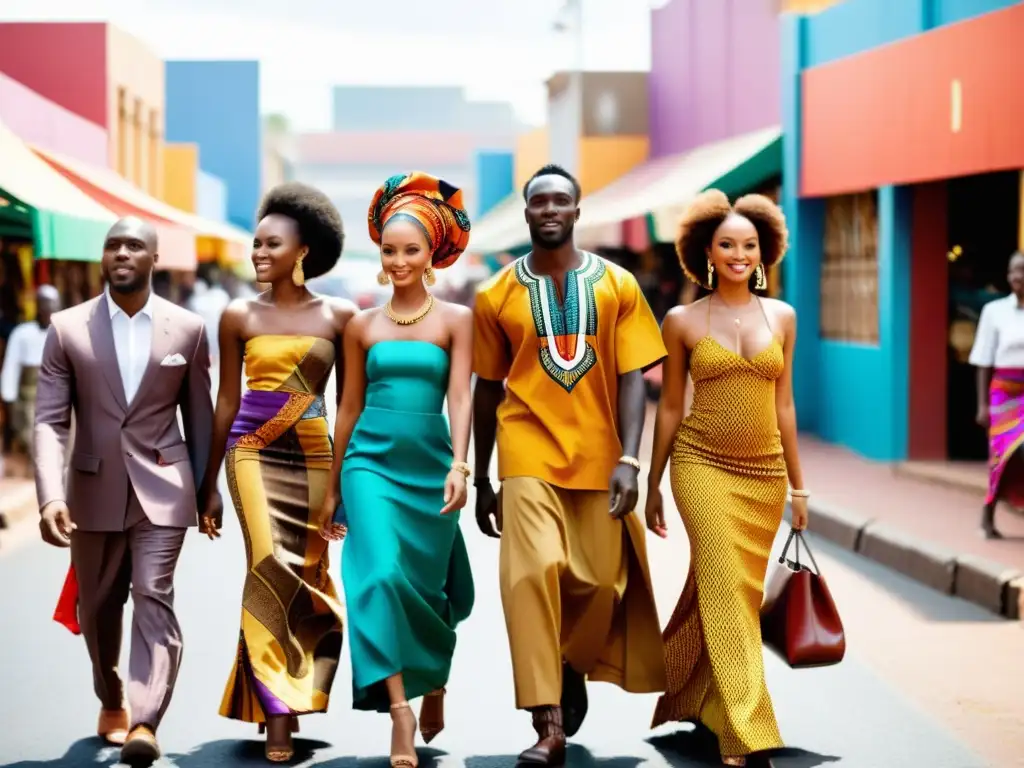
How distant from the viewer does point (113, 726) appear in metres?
6.36

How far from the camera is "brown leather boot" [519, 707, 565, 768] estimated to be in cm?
582

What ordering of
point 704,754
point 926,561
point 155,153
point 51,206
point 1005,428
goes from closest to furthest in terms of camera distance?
point 704,754 → point 926,561 → point 1005,428 → point 51,206 → point 155,153

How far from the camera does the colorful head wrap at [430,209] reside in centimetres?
631

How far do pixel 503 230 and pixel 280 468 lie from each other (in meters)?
33.8

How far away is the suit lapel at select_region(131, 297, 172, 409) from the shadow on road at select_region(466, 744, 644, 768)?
5.27 feet

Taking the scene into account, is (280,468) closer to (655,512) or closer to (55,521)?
(55,521)

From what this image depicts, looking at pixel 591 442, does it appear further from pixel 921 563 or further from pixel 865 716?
pixel 921 563

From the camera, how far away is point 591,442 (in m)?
6.05

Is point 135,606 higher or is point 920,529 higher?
point 135,606

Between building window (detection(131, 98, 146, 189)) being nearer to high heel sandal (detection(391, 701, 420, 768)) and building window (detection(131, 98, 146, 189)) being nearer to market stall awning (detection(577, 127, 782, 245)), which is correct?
market stall awning (detection(577, 127, 782, 245))

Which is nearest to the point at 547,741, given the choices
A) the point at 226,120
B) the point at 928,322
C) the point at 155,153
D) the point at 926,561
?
the point at 926,561

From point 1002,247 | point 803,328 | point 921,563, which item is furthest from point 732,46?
point 921,563

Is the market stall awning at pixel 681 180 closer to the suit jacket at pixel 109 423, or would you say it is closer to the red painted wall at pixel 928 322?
the red painted wall at pixel 928 322

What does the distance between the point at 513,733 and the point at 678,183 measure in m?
18.7
